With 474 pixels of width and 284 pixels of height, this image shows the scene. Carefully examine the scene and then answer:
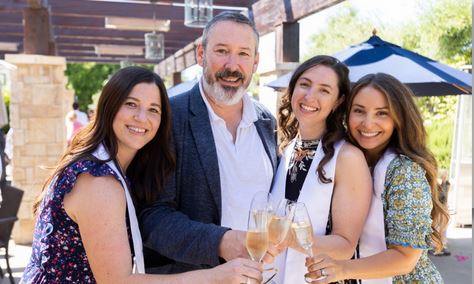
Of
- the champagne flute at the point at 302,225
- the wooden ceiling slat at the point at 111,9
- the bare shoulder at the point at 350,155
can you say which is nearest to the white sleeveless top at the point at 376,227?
the bare shoulder at the point at 350,155

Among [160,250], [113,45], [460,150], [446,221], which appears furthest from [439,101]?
[160,250]

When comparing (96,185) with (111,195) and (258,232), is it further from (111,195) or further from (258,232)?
(258,232)

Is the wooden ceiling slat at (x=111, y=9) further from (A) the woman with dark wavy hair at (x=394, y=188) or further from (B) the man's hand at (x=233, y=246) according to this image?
(B) the man's hand at (x=233, y=246)

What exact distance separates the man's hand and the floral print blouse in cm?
66

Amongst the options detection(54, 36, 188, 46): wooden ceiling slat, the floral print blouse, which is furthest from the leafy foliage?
the floral print blouse

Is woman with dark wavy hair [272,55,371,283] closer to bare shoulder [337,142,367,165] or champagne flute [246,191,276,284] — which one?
bare shoulder [337,142,367,165]

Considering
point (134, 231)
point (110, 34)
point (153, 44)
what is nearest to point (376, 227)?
point (134, 231)

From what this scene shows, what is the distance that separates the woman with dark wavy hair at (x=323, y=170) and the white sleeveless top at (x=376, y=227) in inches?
2.6

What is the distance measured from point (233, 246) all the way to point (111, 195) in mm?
436

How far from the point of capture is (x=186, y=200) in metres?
1.94

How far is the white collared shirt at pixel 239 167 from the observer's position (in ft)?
6.61

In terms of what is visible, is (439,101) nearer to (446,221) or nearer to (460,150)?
(460,150)

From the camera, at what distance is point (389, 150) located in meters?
2.04

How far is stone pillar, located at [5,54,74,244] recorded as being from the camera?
19.9 feet
